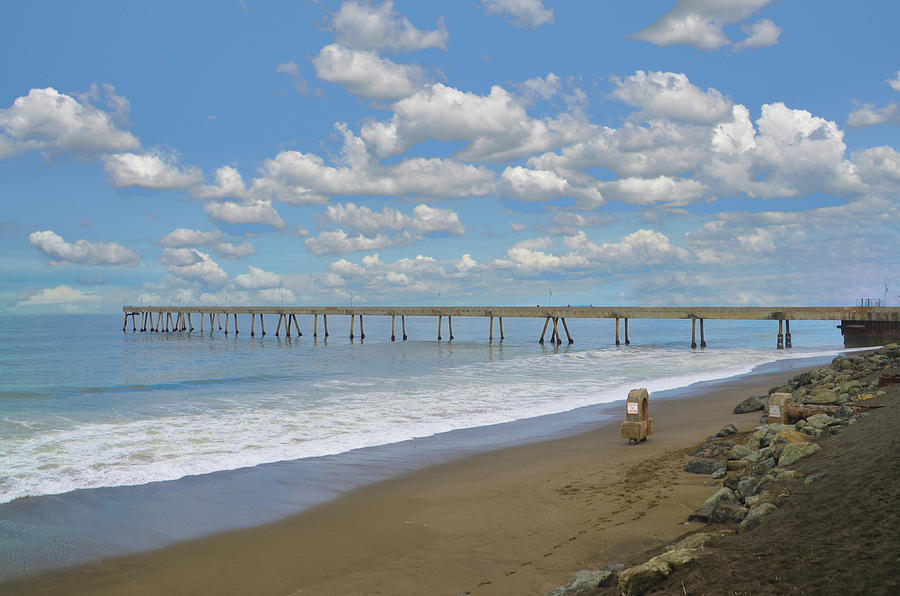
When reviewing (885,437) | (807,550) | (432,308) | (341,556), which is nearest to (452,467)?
(341,556)

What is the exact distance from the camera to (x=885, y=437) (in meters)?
6.99

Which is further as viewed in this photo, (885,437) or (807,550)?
(885,437)

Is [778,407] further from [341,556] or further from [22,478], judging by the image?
[22,478]

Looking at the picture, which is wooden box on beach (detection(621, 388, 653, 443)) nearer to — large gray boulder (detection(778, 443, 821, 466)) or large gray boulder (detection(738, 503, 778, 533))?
large gray boulder (detection(778, 443, 821, 466))

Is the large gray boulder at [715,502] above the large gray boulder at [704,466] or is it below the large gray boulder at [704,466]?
above

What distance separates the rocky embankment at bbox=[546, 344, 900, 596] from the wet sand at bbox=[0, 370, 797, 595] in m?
0.47

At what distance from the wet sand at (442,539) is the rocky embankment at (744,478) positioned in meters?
0.47

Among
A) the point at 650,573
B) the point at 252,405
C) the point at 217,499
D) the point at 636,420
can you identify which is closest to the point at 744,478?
the point at 650,573

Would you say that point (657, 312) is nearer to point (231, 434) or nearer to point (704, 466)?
point (231, 434)

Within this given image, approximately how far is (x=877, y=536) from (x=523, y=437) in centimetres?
1041

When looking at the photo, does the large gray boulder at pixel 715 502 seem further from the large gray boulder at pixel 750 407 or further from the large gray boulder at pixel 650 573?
the large gray boulder at pixel 750 407

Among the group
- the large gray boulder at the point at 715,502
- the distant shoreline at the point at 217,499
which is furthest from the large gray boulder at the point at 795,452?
the distant shoreline at the point at 217,499

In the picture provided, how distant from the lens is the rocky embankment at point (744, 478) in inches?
182

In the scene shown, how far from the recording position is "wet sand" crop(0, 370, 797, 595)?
651 cm
